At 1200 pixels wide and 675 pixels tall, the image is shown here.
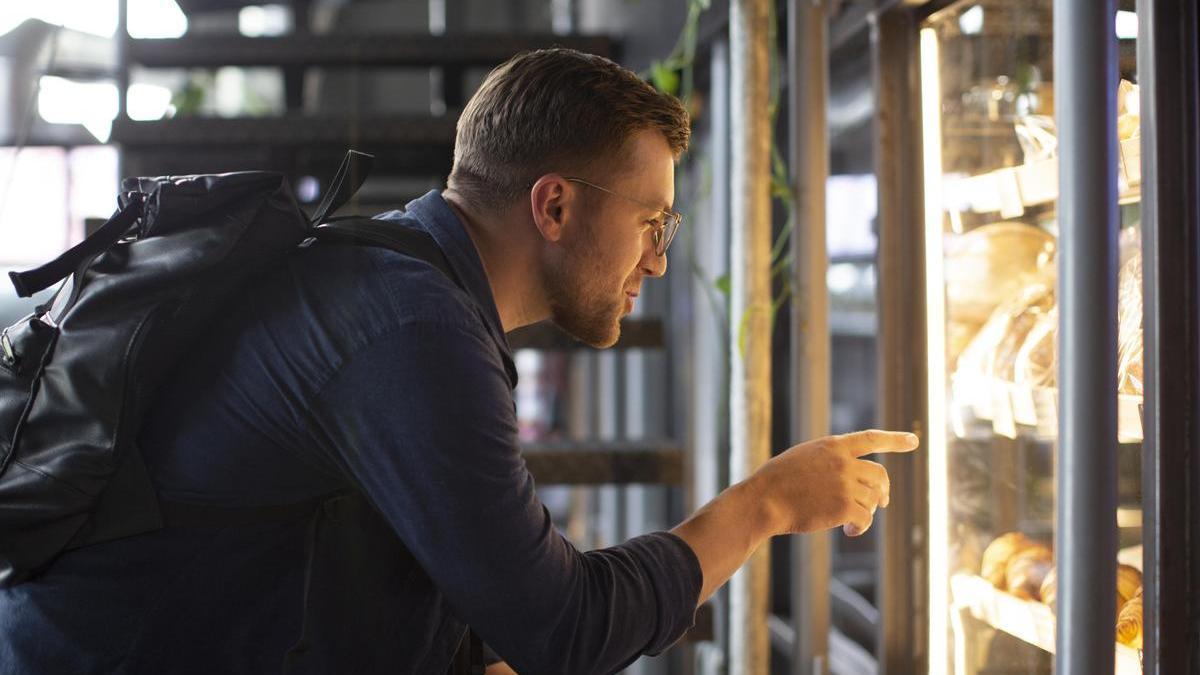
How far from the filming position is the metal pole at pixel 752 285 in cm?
185

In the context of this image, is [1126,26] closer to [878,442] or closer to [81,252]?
[878,442]

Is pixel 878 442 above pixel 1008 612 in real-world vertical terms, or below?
above

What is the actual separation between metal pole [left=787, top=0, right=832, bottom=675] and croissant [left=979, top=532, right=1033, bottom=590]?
26 centimetres

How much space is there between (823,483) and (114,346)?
67 centimetres

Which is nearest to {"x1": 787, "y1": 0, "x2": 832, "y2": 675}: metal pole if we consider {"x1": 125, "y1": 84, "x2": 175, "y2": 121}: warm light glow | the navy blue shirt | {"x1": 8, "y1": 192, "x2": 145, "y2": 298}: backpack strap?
the navy blue shirt

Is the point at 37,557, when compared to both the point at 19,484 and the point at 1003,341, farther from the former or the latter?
the point at 1003,341

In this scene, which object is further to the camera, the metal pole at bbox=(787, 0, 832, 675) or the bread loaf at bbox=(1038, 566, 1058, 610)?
the metal pole at bbox=(787, 0, 832, 675)

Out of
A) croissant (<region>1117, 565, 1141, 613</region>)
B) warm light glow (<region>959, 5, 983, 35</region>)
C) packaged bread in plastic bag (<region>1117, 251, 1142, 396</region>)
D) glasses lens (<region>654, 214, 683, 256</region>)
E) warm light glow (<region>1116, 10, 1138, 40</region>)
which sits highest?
warm light glow (<region>959, 5, 983, 35</region>)

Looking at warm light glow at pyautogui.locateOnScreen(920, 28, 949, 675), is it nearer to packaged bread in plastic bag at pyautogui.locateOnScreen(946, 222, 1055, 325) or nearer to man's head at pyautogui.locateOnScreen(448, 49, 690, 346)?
packaged bread in plastic bag at pyautogui.locateOnScreen(946, 222, 1055, 325)

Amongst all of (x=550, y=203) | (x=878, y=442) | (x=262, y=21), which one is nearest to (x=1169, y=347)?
(x=878, y=442)

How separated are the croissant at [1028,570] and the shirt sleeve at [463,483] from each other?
2.69ft

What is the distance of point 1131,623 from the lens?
1.20 m

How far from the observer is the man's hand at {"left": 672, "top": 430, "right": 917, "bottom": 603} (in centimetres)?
107

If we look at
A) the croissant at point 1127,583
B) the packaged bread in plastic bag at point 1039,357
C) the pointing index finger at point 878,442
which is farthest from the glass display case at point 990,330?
the pointing index finger at point 878,442
